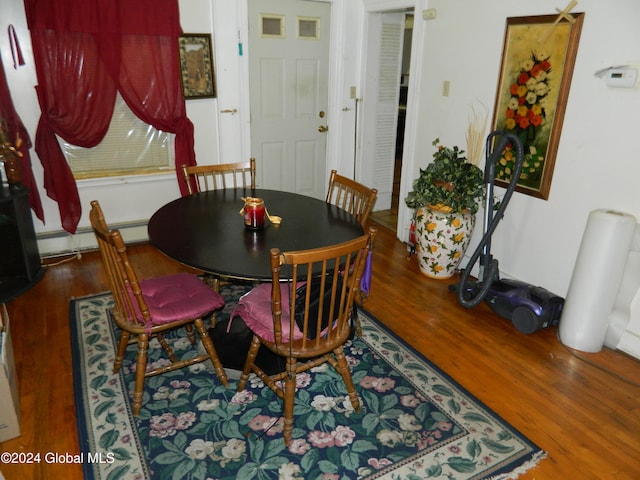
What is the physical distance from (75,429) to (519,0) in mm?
3436

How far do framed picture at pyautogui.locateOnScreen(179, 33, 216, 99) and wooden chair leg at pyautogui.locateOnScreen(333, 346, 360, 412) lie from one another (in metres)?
2.74

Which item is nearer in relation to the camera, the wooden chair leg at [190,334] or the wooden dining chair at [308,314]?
the wooden dining chair at [308,314]

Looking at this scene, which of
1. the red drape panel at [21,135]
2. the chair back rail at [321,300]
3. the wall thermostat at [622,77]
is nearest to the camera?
the chair back rail at [321,300]

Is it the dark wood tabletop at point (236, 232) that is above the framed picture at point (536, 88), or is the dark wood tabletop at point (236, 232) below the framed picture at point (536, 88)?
below

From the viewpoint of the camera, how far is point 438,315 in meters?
3.14

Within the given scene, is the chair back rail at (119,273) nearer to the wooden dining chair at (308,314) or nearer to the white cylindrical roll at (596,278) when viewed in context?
the wooden dining chair at (308,314)

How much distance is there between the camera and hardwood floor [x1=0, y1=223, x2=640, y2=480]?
2016 millimetres

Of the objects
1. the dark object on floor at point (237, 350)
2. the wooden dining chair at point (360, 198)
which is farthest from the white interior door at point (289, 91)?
the dark object on floor at point (237, 350)

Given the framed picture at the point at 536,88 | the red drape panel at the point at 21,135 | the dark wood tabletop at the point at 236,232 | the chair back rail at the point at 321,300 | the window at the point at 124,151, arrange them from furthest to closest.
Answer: the window at the point at 124,151, the red drape panel at the point at 21,135, the framed picture at the point at 536,88, the dark wood tabletop at the point at 236,232, the chair back rail at the point at 321,300

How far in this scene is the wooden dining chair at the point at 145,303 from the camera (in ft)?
6.50

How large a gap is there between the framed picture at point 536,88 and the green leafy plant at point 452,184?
0.25 meters

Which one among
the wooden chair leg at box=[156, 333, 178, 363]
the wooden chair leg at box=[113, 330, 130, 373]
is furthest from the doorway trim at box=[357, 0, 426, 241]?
the wooden chair leg at box=[113, 330, 130, 373]

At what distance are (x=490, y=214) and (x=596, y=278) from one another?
74cm

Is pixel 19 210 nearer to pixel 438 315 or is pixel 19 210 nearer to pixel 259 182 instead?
pixel 259 182
